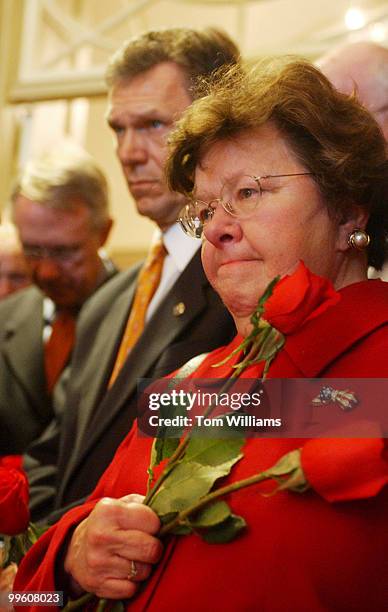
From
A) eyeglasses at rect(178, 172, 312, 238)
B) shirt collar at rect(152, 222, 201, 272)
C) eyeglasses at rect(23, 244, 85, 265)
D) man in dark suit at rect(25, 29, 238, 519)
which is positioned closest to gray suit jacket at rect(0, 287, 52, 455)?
eyeglasses at rect(23, 244, 85, 265)

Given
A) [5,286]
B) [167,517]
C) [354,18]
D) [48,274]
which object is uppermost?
[354,18]

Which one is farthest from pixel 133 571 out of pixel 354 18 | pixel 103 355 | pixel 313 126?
pixel 354 18

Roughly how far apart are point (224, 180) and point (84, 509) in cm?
48

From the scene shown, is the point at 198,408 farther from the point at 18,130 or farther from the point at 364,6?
the point at 18,130

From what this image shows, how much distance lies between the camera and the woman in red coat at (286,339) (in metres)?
0.93

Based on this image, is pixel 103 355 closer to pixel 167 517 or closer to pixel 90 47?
pixel 167 517

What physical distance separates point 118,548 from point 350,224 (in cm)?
52

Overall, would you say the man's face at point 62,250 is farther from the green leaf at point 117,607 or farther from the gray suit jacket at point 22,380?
the green leaf at point 117,607

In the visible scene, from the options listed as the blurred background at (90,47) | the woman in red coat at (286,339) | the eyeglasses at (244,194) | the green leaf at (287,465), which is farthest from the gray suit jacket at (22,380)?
the blurred background at (90,47)

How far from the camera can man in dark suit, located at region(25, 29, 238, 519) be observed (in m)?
1.64

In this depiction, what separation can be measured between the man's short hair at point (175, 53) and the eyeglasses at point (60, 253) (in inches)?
25.7

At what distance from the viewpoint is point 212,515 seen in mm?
955

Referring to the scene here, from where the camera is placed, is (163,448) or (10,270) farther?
(10,270)

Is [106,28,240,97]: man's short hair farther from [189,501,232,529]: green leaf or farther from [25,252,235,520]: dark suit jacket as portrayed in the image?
[189,501,232,529]: green leaf
